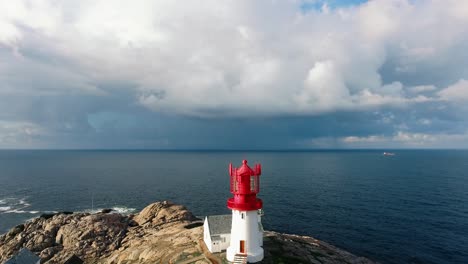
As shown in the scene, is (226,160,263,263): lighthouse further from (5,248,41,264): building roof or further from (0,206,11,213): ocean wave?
(0,206,11,213): ocean wave

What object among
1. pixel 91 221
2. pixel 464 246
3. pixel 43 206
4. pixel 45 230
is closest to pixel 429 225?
pixel 464 246

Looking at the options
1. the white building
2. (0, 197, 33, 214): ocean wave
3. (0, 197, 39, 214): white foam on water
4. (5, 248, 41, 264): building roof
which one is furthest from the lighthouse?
(0, 197, 33, 214): ocean wave

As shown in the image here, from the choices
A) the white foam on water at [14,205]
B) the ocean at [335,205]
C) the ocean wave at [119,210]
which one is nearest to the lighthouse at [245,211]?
the ocean at [335,205]

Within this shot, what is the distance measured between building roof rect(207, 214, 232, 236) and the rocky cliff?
9.09 feet

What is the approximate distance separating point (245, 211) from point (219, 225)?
780cm

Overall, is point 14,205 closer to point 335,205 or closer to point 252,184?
point 252,184

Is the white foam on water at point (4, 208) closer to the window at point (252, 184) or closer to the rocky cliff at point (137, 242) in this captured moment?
the rocky cliff at point (137, 242)

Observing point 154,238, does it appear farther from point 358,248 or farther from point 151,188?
point 151,188

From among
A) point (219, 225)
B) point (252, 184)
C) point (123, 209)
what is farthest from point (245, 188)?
point (123, 209)

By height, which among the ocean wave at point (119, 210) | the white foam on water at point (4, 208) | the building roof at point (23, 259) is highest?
the building roof at point (23, 259)

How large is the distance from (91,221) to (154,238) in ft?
56.2

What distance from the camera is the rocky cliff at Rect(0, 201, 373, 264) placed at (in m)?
39.5

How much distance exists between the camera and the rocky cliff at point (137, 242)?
39.5 m

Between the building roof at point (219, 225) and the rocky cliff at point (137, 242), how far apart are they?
2772mm
